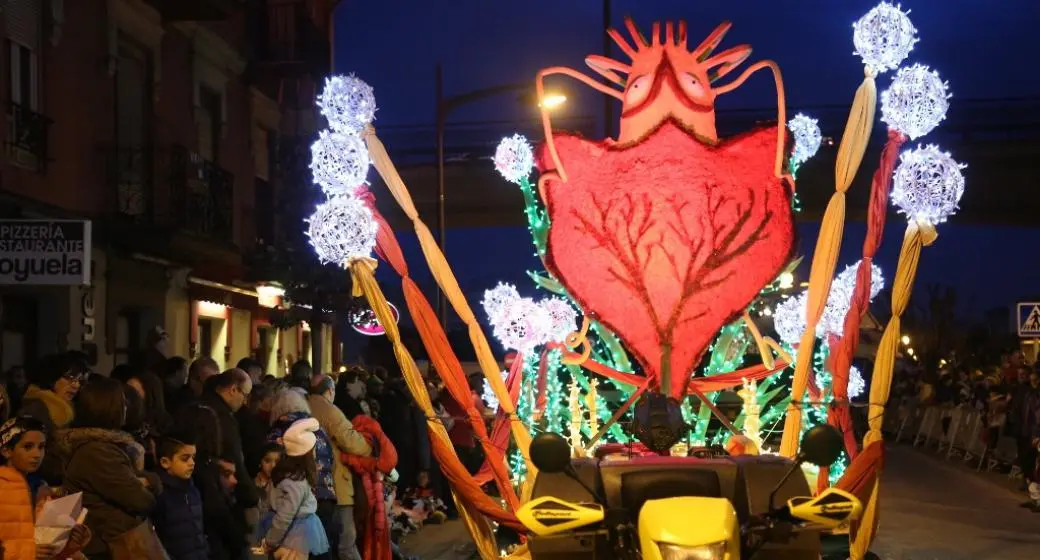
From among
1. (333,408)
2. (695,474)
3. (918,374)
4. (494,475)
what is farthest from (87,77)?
(918,374)

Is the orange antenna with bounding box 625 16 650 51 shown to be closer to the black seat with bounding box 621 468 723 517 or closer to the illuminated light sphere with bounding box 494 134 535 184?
the illuminated light sphere with bounding box 494 134 535 184

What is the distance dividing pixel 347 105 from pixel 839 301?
16.6 feet

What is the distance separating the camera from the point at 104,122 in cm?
1767

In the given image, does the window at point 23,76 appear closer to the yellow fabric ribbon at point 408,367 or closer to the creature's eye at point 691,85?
the yellow fabric ribbon at point 408,367

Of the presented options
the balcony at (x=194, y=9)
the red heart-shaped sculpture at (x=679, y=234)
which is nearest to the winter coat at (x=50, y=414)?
the red heart-shaped sculpture at (x=679, y=234)

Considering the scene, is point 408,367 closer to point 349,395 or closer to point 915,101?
point 349,395

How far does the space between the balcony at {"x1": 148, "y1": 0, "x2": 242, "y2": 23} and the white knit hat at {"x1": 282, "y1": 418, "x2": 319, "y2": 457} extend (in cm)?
1190

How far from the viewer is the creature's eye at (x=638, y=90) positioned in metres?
10.9

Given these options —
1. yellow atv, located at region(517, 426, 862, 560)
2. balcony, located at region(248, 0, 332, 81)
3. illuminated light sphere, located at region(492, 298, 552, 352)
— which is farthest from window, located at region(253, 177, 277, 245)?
yellow atv, located at region(517, 426, 862, 560)

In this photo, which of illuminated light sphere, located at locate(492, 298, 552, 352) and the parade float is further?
illuminated light sphere, located at locate(492, 298, 552, 352)

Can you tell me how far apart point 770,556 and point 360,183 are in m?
5.72

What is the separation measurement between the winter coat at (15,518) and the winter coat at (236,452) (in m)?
2.86

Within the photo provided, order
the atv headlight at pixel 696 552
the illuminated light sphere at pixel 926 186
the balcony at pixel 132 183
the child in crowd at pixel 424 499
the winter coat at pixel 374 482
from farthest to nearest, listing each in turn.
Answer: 1. the balcony at pixel 132 183
2. the child in crowd at pixel 424 499
3. the winter coat at pixel 374 482
4. the illuminated light sphere at pixel 926 186
5. the atv headlight at pixel 696 552

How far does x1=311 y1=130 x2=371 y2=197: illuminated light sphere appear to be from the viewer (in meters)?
10.3
